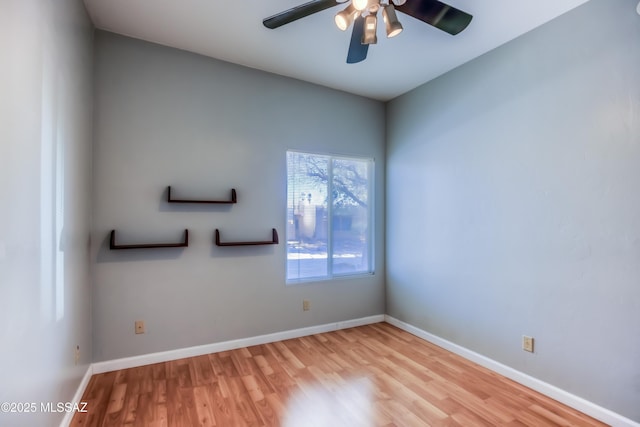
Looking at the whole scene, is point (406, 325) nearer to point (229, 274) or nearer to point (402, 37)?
point (229, 274)

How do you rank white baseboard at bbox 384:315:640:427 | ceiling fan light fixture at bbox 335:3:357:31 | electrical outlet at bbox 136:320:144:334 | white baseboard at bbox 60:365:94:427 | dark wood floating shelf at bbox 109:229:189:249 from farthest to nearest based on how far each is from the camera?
electrical outlet at bbox 136:320:144:334 < dark wood floating shelf at bbox 109:229:189:249 < white baseboard at bbox 384:315:640:427 < white baseboard at bbox 60:365:94:427 < ceiling fan light fixture at bbox 335:3:357:31

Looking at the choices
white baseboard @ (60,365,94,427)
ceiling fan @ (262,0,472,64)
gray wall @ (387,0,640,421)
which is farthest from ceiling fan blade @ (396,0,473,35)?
white baseboard @ (60,365,94,427)

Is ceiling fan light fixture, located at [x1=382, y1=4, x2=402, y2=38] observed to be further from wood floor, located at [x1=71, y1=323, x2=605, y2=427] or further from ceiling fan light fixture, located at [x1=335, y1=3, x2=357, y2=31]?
wood floor, located at [x1=71, y1=323, x2=605, y2=427]

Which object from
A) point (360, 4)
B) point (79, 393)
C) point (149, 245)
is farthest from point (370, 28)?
point (79, 393)

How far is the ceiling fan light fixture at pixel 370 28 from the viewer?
1.72 metres

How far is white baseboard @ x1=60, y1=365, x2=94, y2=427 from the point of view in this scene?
1.79m

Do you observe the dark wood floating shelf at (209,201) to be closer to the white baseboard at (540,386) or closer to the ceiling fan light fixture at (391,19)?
the ceiling fan light fixture at (391,19)

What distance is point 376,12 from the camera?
173 centimetres

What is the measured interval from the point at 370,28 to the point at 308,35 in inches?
34.7

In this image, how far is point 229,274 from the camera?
9.59 feet

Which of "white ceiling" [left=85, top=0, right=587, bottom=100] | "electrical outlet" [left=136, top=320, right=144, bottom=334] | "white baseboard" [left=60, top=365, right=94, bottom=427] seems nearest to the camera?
"white baseboard" [left=60, top=365, right=94, bottom=427]

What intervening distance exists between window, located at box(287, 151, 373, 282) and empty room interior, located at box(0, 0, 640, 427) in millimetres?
27

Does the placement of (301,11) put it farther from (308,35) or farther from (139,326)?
(139,326)

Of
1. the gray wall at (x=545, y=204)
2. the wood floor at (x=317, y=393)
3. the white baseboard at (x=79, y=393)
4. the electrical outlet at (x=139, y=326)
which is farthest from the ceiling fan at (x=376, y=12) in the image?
the white baseboard at (x=79, y=393)
